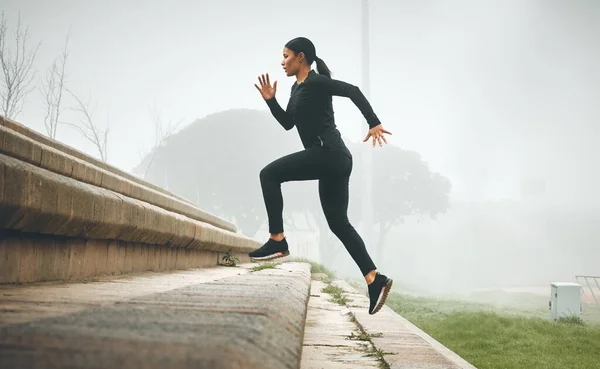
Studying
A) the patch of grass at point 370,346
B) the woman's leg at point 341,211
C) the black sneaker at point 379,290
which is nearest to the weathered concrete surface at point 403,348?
the patch of grass at point 370,346

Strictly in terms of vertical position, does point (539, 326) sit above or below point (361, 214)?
below

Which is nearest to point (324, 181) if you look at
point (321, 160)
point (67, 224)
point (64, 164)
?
point (321, 160)

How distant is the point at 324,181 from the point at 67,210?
1.54m

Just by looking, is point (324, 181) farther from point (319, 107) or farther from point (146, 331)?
point (146, 331)

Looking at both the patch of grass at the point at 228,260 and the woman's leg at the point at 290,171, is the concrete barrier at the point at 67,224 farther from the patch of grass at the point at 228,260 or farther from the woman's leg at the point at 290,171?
the patch of grass at the point at 228,260

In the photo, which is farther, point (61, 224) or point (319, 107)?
point (319, 107)

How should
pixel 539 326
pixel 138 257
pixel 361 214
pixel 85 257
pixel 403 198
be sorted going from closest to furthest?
pixel 85 257
pixel 138 257
pixel 539 326
pixel 403 198
pixel 361 214

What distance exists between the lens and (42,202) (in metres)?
2.04

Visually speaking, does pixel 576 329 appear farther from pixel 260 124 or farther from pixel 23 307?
pixel 260 124

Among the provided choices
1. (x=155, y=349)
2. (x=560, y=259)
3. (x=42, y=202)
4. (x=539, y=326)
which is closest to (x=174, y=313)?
A: (x=155, y=349)

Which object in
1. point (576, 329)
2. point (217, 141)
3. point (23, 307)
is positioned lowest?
point (576, 329)

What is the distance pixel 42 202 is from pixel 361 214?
40.0m

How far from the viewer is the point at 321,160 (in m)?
3.08

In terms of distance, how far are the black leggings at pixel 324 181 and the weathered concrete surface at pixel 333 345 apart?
0.49m
